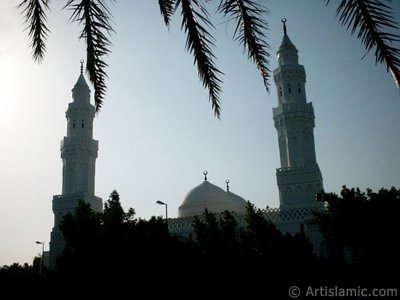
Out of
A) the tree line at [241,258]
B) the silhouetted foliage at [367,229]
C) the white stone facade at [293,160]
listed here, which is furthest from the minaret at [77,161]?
the silhouetted foliage at [367,229]

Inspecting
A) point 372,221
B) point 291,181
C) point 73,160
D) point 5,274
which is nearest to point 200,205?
point 291,181

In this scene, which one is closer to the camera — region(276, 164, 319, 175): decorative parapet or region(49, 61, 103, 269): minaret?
region(276, 164, 319, 175): decorative parapet

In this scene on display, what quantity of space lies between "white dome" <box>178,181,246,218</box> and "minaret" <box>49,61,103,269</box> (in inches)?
354

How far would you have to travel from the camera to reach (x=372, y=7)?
9.30ft

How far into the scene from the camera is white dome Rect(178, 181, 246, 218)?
38844 millimetres

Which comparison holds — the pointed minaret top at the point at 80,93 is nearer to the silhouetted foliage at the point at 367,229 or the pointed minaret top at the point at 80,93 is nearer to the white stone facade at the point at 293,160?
the white stone facade at the point at 293,160

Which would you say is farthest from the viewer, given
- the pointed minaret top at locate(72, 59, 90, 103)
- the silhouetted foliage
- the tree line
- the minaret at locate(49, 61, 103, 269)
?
the pointed minaret top at locate(72, 59, 90, 103)

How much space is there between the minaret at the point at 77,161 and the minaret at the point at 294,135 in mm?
18204

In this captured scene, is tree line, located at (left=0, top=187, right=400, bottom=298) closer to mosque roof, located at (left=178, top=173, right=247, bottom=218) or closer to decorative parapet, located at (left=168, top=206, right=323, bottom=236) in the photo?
decorative parapet, located at (left=168, top=206, right=323, bottom=236)

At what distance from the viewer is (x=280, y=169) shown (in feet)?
112

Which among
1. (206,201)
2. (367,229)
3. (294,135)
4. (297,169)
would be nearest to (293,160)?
(297,169)

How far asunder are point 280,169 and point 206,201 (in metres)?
8.61

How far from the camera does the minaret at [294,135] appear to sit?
108 ft

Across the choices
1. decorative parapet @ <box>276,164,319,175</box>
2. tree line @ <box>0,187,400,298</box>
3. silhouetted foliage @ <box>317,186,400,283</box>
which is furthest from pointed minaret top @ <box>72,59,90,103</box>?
silhouetted foliage @ <box>317,186,400,283</box>
